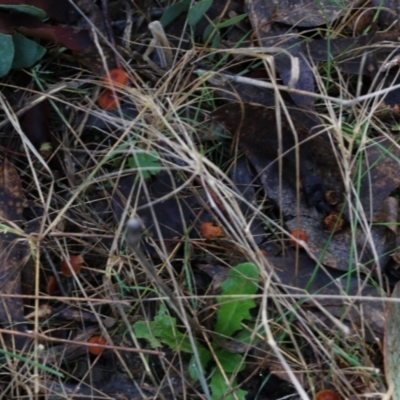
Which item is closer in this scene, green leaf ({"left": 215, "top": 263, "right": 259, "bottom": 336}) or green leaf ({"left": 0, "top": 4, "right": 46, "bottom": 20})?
green leaf ({"left": 215, "top": 263, "right": 259, "bottom": 336})

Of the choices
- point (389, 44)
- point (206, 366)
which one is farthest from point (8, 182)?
point (389, 44)

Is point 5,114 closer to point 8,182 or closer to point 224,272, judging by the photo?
point 8,182

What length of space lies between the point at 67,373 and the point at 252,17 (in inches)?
43.8

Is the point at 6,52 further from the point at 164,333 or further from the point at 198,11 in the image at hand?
the point at 164,333

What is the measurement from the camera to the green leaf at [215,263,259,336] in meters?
1.55

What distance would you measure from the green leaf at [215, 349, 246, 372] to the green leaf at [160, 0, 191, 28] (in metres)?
0.93

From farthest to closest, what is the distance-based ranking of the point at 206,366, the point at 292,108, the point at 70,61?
1. the point at 70,61
2. the point at 292,108
3. the point at 206,366

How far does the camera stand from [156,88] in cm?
180

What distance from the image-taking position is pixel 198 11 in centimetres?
179

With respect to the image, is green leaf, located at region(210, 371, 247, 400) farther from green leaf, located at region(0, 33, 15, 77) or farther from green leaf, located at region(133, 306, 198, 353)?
green leaf, located at region(0, 33, 15, 77)

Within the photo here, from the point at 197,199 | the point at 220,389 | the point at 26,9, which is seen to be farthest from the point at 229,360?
the point at 26,9

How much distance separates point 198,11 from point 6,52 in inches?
20.6

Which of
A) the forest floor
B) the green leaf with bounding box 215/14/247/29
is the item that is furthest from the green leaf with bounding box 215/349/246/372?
the green leaf with bounding box 215/14/247/29

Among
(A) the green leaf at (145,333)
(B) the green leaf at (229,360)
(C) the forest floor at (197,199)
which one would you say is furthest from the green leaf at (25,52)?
(B) the green leaf at (229,360)
